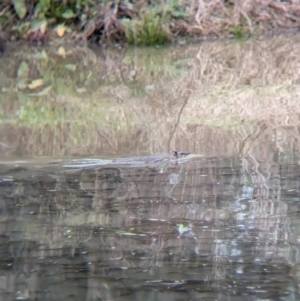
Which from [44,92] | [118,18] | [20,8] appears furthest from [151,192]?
[20,8]

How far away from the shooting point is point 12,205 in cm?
248

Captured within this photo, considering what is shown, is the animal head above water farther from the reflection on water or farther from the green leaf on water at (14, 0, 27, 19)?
the green leaf on water at (14, 0, 27, 19)

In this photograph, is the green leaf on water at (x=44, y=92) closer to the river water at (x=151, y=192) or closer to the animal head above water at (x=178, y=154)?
the river water at (x=151, y=192)

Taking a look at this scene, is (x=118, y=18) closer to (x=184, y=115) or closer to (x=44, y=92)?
(x=44, y=92)

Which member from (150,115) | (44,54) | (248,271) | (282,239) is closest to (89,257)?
(248,271)

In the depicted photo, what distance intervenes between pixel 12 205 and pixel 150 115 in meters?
1.65

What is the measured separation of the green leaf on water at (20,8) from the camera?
30.7ft

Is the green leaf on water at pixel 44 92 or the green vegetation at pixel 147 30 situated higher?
the green vegetation at pixel 147 30

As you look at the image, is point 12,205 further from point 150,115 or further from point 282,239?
point 150,115

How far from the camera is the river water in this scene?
180 cm

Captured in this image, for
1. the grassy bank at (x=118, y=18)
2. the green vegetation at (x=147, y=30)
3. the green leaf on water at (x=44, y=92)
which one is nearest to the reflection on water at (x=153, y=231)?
the green leaf on water at (x=44, y=92)

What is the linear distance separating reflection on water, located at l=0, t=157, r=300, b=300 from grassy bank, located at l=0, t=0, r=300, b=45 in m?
6.22

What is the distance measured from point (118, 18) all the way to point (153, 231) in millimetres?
7333

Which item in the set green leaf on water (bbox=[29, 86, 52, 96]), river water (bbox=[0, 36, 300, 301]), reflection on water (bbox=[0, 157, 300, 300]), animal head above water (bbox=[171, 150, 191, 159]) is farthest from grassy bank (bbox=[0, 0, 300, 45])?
reflection on water (bbox=[0, 157, 300, 300])
